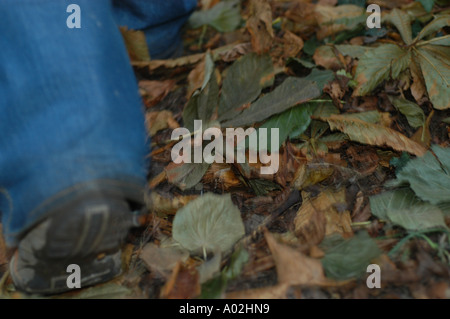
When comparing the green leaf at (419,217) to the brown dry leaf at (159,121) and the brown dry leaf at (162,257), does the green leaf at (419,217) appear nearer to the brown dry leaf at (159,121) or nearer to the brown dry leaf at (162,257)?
the brown dry leaf at (162,257)

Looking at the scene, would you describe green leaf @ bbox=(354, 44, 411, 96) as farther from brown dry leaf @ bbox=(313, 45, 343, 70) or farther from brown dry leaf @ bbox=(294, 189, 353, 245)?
brown dry leaf @ bbox=(294, 189, 353, 245)

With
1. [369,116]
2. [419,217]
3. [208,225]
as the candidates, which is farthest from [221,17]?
[419,217]

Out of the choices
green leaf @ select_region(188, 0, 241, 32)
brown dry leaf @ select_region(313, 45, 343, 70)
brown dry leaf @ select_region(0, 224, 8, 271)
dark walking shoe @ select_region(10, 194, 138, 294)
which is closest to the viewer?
dark walking shoe @ select_region(10, 194, 138, 294)

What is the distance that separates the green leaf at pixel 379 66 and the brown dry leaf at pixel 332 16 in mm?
208

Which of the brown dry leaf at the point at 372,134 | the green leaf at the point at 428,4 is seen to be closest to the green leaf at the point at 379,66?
the brown dry leaf at the point at 372,134

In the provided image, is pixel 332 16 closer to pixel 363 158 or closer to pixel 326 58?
pixel 326 58

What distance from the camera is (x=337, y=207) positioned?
107 cm

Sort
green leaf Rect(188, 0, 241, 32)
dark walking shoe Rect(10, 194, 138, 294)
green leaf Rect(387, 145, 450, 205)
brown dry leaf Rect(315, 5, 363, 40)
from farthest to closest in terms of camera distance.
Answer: green leaf Rect(188, 0, 241, 32)
brown dry leaf Rect(315, 5, 363, 40)
green leaf Rect(387, 145, 450, 205)
dark walking shoe Rect(10, 194, 138, 294)

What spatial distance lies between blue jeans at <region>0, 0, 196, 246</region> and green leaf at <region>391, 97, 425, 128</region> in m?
0.69

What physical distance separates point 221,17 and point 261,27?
0.32 m

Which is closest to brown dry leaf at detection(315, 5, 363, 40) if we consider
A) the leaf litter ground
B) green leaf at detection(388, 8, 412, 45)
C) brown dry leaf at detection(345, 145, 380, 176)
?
the leaf litter ground

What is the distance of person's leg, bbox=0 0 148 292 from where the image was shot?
87cm

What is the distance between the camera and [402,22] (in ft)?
4.42

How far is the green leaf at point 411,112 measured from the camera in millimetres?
1216
